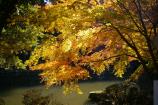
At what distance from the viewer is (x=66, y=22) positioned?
9.03m

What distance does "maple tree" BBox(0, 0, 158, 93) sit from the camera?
8.70 meters

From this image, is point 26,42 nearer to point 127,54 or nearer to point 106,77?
point 127,54

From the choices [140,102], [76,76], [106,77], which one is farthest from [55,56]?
[106,77]

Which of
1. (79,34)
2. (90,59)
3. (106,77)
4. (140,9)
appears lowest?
(106,77)

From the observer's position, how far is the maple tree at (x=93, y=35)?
8.70 meters

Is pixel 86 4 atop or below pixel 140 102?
atop

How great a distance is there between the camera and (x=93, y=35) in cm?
909

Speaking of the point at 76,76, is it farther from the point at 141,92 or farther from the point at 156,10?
the point at 141,92

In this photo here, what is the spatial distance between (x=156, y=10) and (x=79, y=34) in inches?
79.1

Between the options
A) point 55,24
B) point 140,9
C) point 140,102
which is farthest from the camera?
point 140,102

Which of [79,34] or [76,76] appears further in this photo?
[76,76]

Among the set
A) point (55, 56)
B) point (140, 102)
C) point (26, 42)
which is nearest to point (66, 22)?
point (55, 56)

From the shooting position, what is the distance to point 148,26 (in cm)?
927

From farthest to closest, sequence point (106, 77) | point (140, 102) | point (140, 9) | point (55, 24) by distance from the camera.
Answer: point (106, 77)
point (140, 102)
point (55, 24)
point (140, 9)
